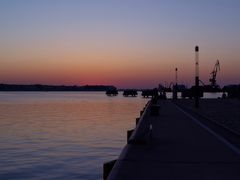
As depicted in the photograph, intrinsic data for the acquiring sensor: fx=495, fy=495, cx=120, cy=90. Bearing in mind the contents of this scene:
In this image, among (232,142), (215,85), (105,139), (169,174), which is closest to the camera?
(169,174)

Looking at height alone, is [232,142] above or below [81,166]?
above

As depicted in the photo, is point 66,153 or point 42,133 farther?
point 42,133

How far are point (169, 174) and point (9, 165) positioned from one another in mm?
12550

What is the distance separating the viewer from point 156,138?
61.1 feet

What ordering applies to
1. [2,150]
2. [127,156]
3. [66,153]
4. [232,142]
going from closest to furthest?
1. [127,156]
2. [232,142]
3. [66,153]
4. [2,150]

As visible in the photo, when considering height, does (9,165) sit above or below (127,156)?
below

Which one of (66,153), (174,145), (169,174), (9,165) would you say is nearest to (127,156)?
(169,174)

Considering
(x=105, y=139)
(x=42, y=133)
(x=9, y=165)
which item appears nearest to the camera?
(x=9, y=165)

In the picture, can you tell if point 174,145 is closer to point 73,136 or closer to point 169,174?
point 169,174

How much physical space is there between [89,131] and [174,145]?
892 inches

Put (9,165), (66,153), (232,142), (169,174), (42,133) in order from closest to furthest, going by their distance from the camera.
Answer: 1. (169,174)
2. (232,142)
3. (9,165)
4. (66,153)
5. (42,133)

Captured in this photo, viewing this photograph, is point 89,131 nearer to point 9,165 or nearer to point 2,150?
point 2,150

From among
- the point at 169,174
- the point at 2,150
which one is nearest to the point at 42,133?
the point at 2,150

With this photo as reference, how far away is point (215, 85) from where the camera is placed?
644ft
